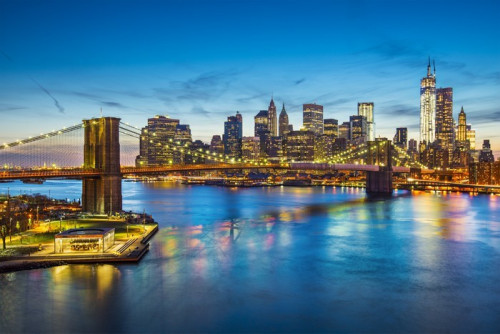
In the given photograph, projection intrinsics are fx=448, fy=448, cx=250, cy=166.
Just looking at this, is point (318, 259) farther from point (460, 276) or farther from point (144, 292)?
point (144, 292)

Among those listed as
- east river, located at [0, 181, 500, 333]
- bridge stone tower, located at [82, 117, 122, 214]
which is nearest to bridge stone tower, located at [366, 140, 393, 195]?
east river, located at [0, 181, 500, 333]

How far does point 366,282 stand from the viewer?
739 inches

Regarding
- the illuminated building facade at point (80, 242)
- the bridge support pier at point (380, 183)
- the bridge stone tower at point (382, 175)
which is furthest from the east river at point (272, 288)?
the bridge stone tower at point (382, 175)

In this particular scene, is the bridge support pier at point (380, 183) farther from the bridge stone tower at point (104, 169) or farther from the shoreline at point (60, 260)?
the shoreline at point (60, 260)

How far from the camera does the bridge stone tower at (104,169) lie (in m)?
33.1

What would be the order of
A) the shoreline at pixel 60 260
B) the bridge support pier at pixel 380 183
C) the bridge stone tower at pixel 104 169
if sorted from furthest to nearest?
the bridge support pier at pixel 380 183 < the bridge stone tower at pixel 104 169 < the shoreline at pixel 60 260

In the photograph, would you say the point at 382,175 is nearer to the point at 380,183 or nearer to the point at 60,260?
the point at 380,183

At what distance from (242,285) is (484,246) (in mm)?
17241

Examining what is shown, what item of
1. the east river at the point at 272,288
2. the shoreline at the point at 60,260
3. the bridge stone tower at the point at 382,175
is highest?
the bridge stone tower at the point at 382,175

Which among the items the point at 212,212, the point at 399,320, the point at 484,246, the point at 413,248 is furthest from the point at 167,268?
the point at 212,212

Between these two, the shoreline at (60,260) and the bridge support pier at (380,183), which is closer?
the shoreline at (60,260)

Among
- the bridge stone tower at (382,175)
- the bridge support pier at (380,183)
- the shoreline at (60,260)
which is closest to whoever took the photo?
the shoreline at (60,260)

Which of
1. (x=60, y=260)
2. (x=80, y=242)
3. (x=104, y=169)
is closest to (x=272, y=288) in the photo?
(x=60, y=260)

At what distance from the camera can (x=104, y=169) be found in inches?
1298
